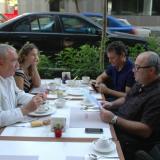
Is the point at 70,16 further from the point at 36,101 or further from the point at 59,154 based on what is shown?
the point at 59,154

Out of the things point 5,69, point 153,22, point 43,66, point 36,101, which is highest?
point 5,69

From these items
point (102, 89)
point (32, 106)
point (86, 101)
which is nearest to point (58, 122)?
point (32, 106)

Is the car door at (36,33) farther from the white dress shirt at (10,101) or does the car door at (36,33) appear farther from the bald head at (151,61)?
the bald head at (151,61)

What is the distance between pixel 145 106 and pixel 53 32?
5.46 metres

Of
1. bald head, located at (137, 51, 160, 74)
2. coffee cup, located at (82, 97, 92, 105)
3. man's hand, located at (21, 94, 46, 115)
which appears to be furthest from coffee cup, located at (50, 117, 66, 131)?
bald head, located at (137, 51, 160, 74)

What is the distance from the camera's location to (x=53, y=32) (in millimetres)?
8102

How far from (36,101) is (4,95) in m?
0.32

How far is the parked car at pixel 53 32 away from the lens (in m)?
7.96

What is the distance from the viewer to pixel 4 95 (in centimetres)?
→ 298

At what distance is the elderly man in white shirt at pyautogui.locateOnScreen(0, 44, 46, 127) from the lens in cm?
275

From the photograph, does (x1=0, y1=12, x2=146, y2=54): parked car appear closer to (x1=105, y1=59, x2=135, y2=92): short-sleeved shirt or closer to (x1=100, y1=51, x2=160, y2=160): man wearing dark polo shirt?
(x1=105, y1=59, x2=135, y2=92): short-sleeved shirt

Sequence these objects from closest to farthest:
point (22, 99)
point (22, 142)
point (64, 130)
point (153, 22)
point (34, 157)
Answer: point (34, 157) → point (22, 142) → point (64, 130) → point (22, 99) → point (153, 22)

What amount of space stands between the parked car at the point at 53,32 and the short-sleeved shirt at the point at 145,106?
4.79m

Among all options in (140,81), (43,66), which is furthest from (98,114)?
(43,66)
